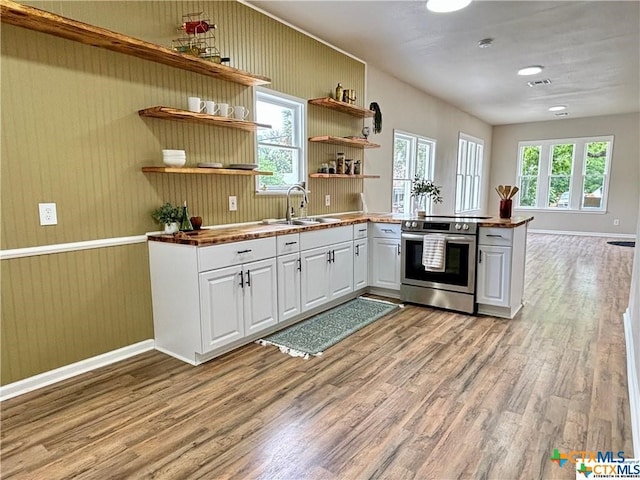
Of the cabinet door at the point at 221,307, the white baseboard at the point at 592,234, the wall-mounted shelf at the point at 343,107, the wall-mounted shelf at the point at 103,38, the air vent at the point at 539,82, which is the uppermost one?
the air vent at the point at 539,82

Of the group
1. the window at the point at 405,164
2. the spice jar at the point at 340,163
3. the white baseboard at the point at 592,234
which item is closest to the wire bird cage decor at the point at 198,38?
the spice jar at the point at 340,163

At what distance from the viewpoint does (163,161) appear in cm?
282

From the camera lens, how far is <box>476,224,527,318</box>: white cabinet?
3.49 m

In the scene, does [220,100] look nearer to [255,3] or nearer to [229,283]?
[255,3]

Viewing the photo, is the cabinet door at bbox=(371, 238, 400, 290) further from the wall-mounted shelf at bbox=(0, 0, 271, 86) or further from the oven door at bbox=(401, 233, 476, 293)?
the wall-mounted shelf at bbox=(0, 0, 271, 86)

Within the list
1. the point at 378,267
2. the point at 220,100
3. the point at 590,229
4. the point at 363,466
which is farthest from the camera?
the point at 590,229

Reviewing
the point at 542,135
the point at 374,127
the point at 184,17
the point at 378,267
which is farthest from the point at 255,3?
the point at 542,135

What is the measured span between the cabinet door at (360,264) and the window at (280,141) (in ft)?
3.11

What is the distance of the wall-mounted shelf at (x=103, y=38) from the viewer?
2004 millimetres

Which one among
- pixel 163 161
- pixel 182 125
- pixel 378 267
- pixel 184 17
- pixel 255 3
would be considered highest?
pixel 255 3

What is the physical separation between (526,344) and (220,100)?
3.15m

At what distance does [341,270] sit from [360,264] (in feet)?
1.24

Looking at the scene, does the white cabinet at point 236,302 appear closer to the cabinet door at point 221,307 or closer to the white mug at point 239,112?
the cabinet door at point 221,307

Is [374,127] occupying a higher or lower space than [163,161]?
higher
